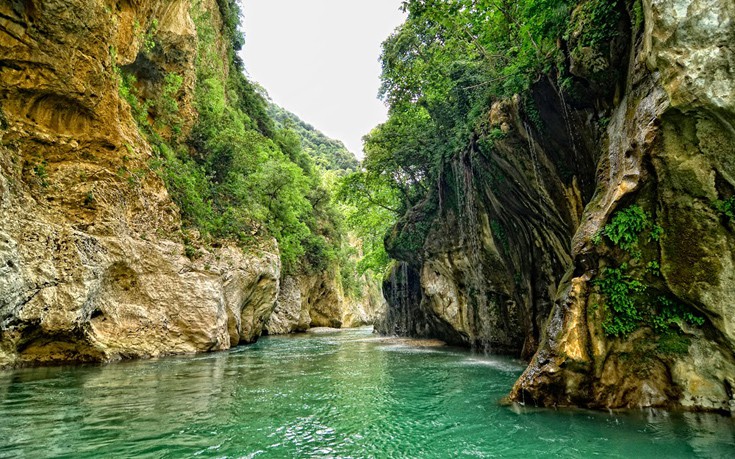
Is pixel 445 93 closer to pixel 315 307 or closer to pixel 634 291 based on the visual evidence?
pixel 634 291

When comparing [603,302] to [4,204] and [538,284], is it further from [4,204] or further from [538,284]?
[4,204]

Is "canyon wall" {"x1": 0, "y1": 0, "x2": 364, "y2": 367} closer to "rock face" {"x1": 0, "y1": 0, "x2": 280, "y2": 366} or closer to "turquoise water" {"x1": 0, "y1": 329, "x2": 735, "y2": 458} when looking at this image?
"rock face" {"x1": 0, "y1": 0, "x2": 280, "y2": 366}

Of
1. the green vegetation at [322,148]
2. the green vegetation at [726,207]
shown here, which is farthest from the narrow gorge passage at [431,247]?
the green vegetation at [322,148]

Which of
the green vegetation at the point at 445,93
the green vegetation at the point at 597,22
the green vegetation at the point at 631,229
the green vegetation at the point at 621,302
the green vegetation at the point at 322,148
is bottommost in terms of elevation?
the green vegetation at the point at 621,302

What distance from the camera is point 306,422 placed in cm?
533

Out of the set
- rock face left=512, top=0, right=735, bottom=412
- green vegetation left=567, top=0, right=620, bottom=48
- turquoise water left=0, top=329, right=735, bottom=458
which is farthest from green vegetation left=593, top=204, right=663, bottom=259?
green vegetation left=567, top=0, right=620, bottom=48

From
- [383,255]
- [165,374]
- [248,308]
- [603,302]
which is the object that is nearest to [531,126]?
[603,302]

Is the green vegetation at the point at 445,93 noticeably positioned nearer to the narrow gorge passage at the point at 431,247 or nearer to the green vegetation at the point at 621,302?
the narrow gorge passage at the point at 431,247

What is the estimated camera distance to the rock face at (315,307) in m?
30.7

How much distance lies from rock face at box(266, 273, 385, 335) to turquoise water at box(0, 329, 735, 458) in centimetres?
2169

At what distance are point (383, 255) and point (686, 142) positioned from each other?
24.0m

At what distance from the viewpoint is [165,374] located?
8672 mm

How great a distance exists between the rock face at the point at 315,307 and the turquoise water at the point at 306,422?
21.7 meters

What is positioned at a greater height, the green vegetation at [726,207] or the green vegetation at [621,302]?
the green vegetation at [726,207]
